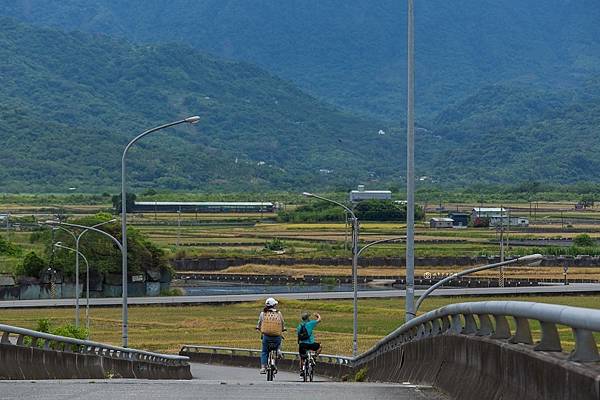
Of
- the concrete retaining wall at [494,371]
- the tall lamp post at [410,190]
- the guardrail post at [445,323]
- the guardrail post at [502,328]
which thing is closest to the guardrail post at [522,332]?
the concrete retaining wall at [494,371]

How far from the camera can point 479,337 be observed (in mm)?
16062

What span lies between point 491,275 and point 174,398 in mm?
100185

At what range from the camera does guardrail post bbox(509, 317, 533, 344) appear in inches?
527

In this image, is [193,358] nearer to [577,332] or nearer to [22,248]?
[577,332]

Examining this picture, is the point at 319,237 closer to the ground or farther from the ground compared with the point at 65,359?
farther from the ground

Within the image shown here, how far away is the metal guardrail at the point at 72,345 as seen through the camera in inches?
960

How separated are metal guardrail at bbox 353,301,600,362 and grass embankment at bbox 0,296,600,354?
39166mm

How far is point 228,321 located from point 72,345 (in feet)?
144

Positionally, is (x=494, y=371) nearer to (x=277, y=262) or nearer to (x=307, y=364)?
(x=307, y=364)

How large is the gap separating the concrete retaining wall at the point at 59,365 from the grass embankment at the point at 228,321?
2231 cm

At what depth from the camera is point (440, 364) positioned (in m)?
19.3

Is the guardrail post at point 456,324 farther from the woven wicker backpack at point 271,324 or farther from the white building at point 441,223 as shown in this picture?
the white building at point 441,223

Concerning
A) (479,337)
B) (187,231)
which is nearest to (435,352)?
(479,337)

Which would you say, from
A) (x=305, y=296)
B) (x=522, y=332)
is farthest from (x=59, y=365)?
(x=305, y=296)
